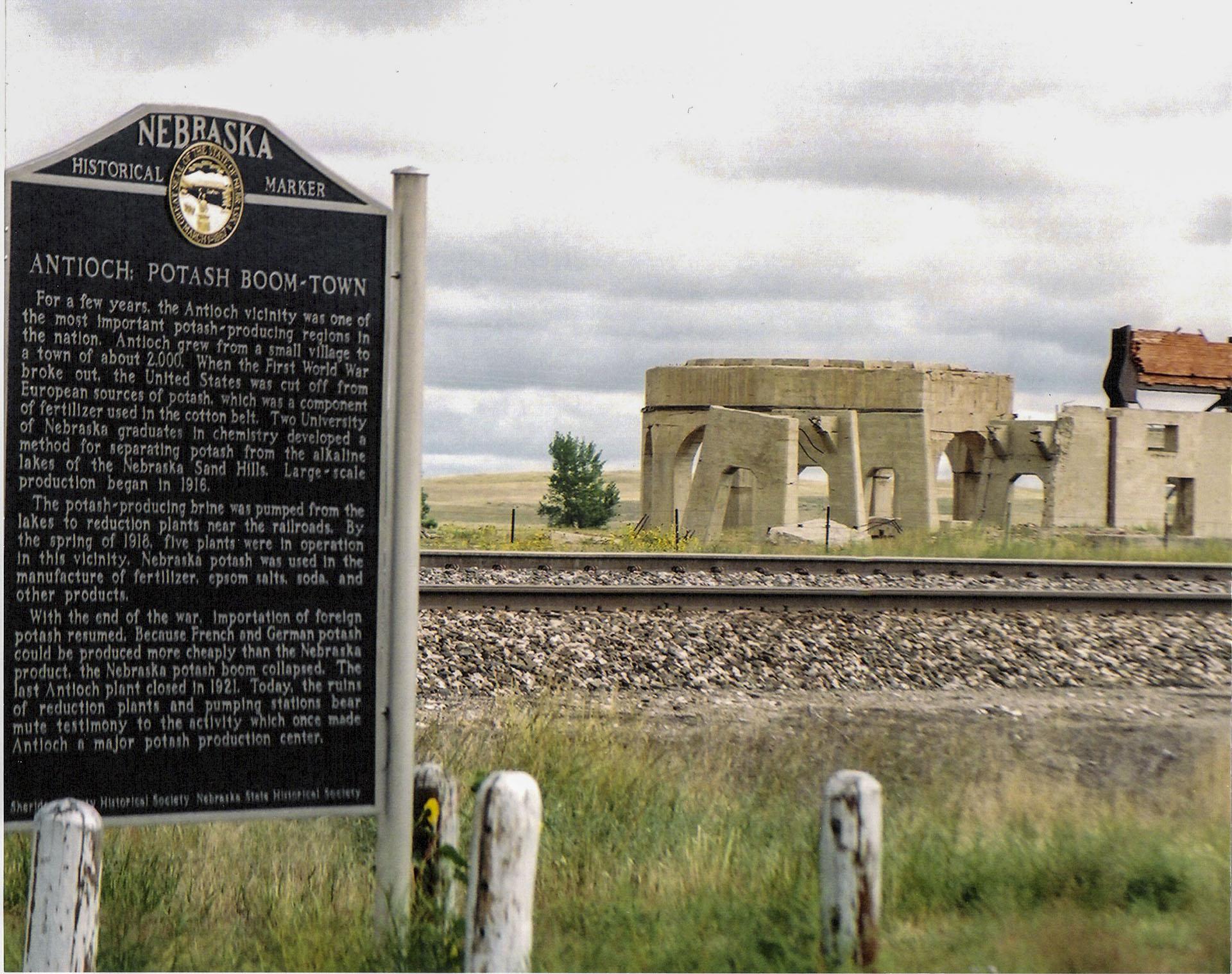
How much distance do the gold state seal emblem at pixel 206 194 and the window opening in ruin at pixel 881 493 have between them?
33895 mm

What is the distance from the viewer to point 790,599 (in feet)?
40.7

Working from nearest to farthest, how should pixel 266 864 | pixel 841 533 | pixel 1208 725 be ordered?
1. pixel 266 864
2. pixel 1208 725
3. pixel 841 533

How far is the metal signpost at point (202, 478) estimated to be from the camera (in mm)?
4445

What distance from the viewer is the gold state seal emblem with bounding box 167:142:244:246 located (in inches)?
179

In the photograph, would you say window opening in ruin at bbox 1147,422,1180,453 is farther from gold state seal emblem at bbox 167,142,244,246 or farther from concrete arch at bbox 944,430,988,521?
gold state seal emblem at bbox 167,142,244,246

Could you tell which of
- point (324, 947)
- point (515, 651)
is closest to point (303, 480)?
point (324, 947)

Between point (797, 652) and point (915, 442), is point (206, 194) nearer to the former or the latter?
point (797, 652)

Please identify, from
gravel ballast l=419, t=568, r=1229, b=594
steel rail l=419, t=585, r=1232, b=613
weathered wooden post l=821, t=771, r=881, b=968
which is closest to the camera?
weathered wooden post l=821, t=771, r=881, b=968

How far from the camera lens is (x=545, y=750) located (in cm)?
684

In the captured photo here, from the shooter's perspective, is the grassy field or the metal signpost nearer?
the metal signpost

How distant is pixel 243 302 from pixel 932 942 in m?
3.55

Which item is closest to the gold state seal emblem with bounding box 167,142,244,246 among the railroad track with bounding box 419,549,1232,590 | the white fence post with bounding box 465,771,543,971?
the white fence post with bounding box 465,771,543,971

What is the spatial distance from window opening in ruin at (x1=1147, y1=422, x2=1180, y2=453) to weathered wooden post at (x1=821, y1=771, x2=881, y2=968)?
32262 millimetres

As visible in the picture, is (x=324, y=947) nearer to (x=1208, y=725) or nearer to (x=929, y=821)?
(x=929, y=821)
